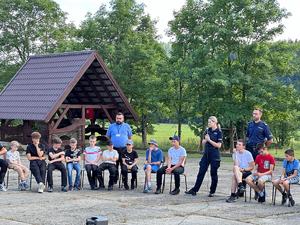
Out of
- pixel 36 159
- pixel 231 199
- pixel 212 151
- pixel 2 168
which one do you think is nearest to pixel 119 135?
pixel 36 159

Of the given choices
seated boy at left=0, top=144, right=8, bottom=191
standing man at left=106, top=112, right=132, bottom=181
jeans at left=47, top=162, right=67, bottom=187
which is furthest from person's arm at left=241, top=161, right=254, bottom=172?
seated boy at left=0, top=144, right=8, bottom=191

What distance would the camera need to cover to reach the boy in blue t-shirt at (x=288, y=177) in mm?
11534

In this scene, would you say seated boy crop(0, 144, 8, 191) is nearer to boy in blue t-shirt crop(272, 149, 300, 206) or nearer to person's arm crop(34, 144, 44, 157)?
person's arm crop(34, 144, 44, 157)

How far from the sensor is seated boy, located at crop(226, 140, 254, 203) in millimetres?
12070

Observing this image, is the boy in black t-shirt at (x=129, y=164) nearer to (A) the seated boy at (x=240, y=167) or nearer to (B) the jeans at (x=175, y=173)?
(B) the jeans at (x=175, y=173)

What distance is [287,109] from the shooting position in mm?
25328

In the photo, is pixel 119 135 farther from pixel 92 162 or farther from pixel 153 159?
pixel 153 159

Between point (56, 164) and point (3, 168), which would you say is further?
point (56, 164)

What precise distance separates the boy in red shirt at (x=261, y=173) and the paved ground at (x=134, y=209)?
265 mm

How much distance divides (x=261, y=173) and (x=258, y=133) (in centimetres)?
91

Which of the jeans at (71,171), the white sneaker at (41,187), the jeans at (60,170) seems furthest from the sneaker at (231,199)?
the white sneaker at (41,187)

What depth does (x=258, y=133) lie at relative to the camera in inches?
495

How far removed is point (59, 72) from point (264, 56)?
326 inches

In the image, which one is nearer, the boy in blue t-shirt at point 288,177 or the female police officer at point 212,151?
the boy in blue t-shirt at point 288,177
